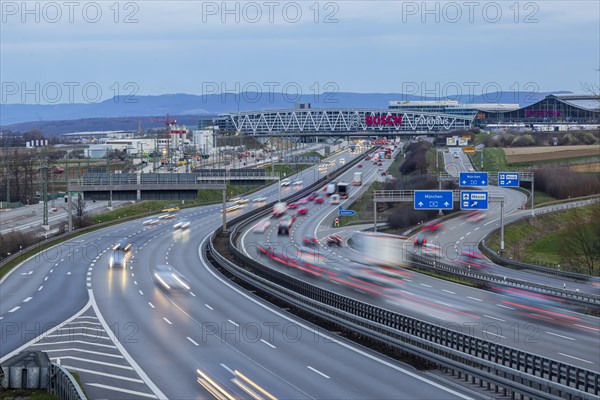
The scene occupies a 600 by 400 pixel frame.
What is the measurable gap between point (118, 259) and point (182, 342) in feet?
95.6

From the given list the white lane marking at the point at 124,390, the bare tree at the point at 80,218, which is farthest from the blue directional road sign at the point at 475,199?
the white lane marking at the point at 124,390

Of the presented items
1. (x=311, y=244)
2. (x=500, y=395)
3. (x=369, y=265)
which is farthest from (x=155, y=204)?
(x=500, y=395)

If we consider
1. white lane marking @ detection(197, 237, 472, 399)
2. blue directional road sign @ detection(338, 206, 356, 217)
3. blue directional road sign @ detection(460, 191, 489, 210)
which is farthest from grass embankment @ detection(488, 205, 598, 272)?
white lane marking @ detection(197, 237, 472, 399)

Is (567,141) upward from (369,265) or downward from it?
upward

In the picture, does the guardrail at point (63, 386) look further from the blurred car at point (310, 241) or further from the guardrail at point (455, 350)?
the blurred car at point (310, 241)

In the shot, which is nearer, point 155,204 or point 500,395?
point 500,395

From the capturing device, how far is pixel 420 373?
2555cm

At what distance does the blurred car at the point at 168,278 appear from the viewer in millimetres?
46250

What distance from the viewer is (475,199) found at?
218ft

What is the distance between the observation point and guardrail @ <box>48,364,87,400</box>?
67.8 feet

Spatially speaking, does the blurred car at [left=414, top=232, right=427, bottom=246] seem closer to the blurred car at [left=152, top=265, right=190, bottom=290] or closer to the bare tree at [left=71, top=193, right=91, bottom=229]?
the blurred car at [left=152, top=265, right=190, bottom=290]

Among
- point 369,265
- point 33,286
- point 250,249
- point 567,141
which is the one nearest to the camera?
point 33,286

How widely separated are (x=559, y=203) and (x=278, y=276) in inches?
1950

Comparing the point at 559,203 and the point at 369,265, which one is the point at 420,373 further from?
the point at 559,203
